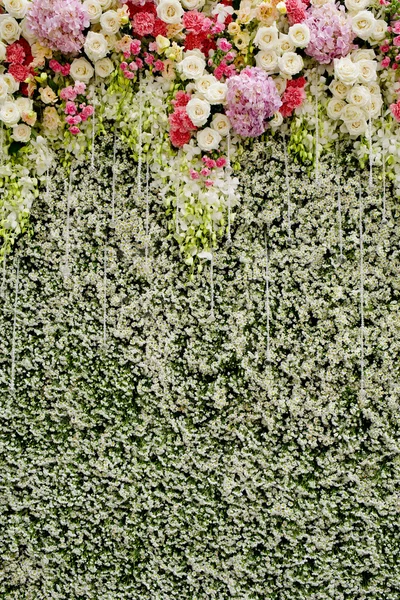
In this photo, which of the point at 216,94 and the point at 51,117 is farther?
the point at 51,117

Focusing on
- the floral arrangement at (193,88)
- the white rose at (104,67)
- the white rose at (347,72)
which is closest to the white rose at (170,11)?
the floral arrangement at (193,88)

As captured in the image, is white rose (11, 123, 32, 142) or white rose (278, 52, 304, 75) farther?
white rose (11, 123, 32, 142)

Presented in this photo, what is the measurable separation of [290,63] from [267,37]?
120 mm

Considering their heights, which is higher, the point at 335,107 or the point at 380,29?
the point at 380,29

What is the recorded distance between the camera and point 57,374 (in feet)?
6.66

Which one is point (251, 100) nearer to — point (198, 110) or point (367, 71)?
point (198, 110)

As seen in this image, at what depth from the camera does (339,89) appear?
1.93m

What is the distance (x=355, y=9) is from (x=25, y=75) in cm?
118

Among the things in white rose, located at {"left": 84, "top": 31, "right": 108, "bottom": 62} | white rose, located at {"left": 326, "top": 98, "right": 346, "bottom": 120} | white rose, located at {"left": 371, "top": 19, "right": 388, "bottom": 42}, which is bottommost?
white rose, located at {"left": 326, "top": 98, "right": 346, "bottom": 120}

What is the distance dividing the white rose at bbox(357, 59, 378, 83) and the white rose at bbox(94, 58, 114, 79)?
87 centimetres

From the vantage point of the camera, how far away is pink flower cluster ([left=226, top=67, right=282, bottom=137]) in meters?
1.84

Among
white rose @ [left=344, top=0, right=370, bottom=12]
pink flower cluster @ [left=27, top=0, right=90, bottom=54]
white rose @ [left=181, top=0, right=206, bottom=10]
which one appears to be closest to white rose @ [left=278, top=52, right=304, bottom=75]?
white rose @ [left=344, top=0, right=370, bottom=12]

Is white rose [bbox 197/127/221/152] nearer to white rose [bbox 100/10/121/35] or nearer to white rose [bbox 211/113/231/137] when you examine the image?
white rose [bbox 211/113/231/137]

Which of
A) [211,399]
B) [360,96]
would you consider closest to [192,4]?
[360,96]
